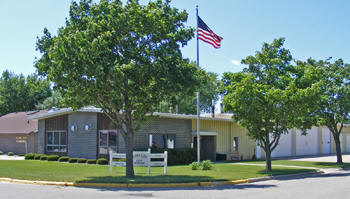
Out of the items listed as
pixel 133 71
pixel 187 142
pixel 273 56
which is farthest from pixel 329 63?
pixel 133 71

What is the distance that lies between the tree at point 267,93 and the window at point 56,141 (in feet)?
46.6

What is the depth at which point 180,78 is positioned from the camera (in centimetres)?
1584

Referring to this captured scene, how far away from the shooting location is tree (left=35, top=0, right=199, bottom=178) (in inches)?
570

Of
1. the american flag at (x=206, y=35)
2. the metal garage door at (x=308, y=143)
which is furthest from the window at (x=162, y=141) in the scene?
the metal garage door at (x=308, y=143)

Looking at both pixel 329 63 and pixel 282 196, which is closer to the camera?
pixel 282 196

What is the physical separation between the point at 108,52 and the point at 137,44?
61.1 inches

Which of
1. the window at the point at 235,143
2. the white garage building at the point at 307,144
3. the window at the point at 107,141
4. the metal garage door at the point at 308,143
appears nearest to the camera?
the window at the point at 107,141

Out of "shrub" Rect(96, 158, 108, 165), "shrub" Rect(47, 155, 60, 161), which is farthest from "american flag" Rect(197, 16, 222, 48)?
"shrub" Rect(47, 155, 60, 161)

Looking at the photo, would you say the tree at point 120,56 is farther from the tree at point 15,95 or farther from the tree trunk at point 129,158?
the tree at point 15,95

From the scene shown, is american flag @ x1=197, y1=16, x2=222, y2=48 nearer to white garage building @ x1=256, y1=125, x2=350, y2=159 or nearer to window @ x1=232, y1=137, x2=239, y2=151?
window @ x1=232, y1=137, x2=239, y2=151

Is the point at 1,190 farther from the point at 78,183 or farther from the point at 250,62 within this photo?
the point at 250,62

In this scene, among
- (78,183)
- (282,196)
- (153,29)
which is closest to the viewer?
(282,196)

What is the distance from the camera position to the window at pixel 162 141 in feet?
83.6

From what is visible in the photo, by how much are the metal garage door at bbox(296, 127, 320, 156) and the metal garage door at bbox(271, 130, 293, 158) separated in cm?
148
